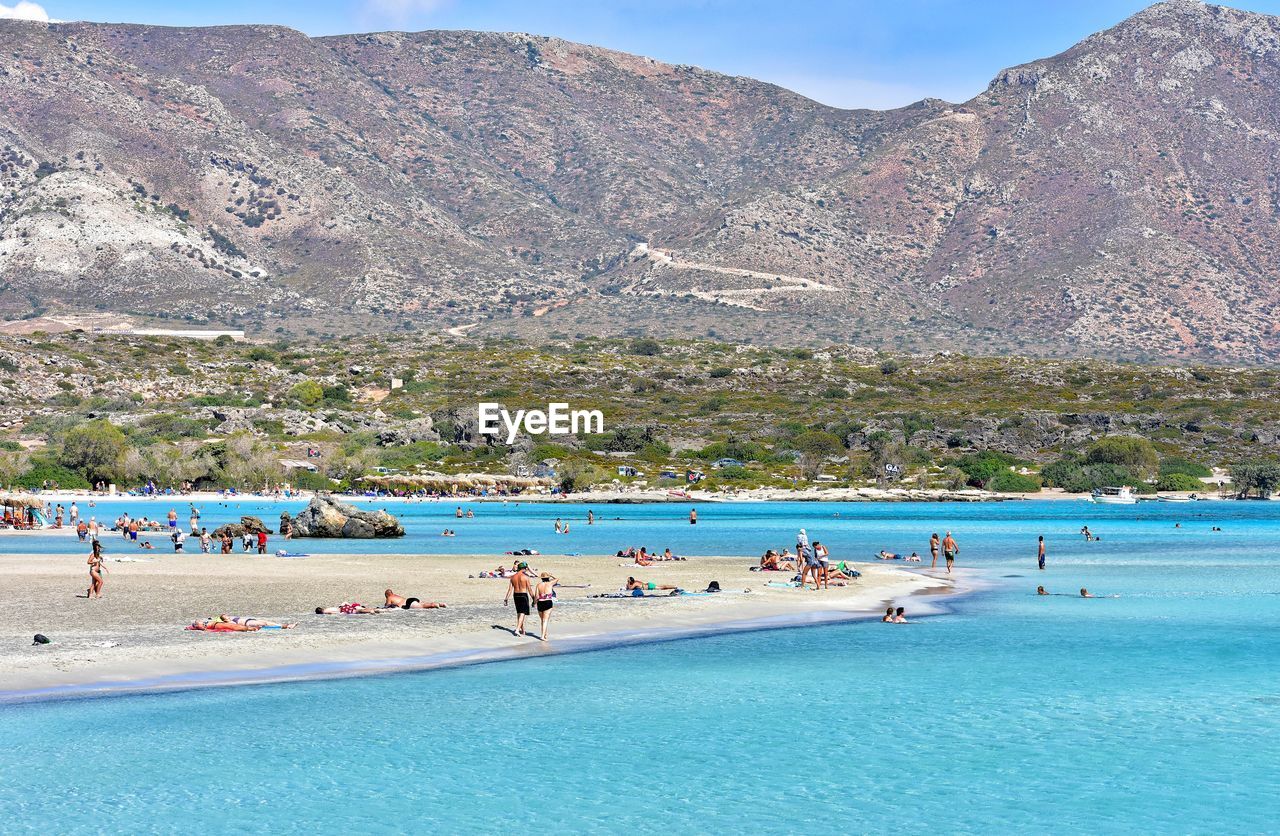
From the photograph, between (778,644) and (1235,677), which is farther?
(778,644)

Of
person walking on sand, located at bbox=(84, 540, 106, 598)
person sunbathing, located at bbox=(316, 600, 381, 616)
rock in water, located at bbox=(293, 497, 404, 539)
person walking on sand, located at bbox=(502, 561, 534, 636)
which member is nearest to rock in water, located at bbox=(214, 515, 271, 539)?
rock in water, located at bbox=(293, 497, 404, 539)

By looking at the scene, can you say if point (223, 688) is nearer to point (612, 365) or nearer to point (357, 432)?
point (357, 432)

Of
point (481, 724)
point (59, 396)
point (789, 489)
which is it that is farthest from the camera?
point (59, 396)

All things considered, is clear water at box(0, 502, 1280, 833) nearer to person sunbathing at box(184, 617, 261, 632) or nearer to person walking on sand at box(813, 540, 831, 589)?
person sunbathing at box(184, 617, 261, 632)

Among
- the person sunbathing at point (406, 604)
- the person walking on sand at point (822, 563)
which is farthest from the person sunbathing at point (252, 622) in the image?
the person walking on sand at point (822, 563)

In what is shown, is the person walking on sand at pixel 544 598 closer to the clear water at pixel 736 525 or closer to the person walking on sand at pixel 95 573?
the person walking on sand at pixel 95 573

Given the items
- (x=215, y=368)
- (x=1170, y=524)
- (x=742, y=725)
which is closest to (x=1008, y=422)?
(x=1170, y=524)

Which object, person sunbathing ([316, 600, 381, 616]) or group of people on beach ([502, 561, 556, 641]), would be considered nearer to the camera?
group of people on beach ([502, 561, 556, 641])
